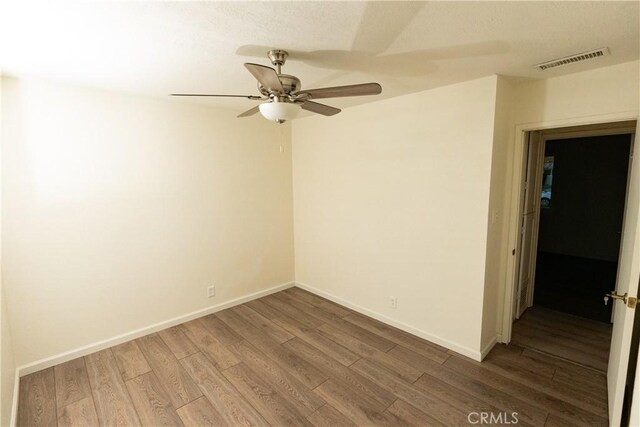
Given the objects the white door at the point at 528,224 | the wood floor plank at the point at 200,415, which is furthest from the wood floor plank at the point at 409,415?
the white door at the point at 528,224

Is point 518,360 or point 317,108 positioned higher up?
point 317,108

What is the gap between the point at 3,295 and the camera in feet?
7.60

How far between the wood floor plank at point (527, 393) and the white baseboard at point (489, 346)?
12 centimetres

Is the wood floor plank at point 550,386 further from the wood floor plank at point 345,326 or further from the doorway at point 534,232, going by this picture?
the wood floor plank at point 345,326

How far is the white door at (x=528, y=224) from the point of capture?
9.92ft

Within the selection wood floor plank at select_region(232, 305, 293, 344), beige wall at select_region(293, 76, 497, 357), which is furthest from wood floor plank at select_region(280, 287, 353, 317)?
wood floor plank at select_region(232, 305, 293, 344)

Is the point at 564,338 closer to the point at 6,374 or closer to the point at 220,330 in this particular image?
the point at 220,330

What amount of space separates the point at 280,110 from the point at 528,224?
3142 millimetres

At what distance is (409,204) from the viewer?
303 cm

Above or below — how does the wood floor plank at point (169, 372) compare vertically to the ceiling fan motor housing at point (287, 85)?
below

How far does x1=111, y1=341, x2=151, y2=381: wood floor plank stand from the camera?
256cm

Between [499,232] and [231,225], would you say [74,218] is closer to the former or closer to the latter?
[231,225]

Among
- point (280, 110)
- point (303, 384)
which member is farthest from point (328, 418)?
point (280, 110)

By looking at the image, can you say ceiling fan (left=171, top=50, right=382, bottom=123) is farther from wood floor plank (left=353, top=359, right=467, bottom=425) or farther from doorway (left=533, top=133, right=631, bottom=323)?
doorway (left=533, top=133, right=631, bottom=323)
